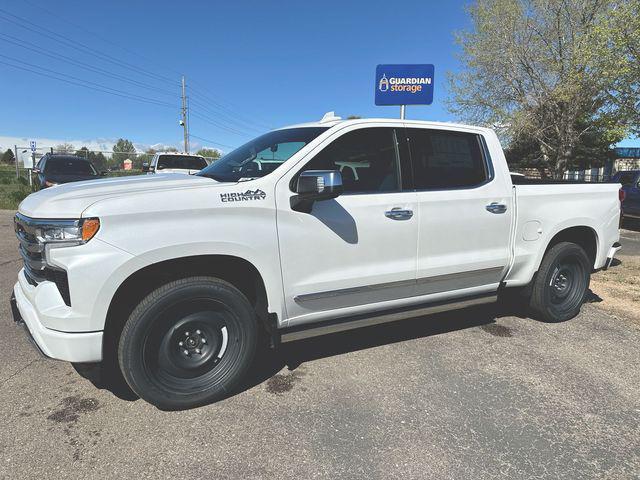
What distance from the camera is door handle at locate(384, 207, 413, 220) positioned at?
359cm

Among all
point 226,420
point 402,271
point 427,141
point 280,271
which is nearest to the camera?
point 226,420

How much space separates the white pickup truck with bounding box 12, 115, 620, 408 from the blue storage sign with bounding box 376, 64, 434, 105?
19.8 feet

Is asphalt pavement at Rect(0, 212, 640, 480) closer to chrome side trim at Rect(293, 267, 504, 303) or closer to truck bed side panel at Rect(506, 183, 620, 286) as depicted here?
chrome side trim at Rect(293, 267, 504, 303)

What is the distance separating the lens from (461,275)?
13.3 ft

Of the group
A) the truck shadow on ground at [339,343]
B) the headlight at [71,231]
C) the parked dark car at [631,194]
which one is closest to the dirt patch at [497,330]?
the truck shadow on ground at [339,343]

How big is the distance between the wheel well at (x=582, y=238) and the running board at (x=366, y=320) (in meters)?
1.19

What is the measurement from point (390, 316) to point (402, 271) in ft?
1.28

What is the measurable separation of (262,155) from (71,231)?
1.61 m

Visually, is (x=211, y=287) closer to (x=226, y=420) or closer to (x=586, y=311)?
(x=226, y=420)

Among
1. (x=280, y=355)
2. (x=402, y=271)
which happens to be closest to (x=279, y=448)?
(x=280, y=355)

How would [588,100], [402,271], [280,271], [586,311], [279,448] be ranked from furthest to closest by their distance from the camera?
[588,100] → [586,311] → [402,271] → [280,271] → [279,448]

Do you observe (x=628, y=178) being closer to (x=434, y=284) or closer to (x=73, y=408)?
(x=434, y=284)

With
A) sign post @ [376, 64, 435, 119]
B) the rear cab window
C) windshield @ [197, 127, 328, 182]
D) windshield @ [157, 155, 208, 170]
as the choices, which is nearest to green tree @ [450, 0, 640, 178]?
the rear cab window

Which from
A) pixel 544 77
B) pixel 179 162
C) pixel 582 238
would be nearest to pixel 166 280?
pixel 582 238
